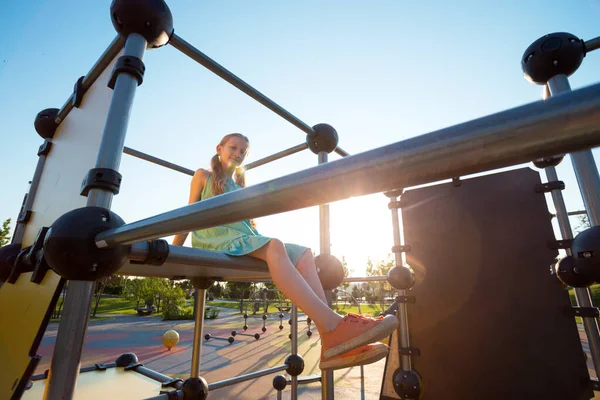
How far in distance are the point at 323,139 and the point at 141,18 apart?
3.69 feet

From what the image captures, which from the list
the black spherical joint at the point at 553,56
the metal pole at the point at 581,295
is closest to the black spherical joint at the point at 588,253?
the metal pole at the point at 581,295

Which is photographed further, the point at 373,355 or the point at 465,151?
the point at 373,355

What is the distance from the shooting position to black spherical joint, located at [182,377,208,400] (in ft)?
5.34

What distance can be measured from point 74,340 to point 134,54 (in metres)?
0.74

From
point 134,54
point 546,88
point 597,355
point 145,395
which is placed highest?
point 546,88

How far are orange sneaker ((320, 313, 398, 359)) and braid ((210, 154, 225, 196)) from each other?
3.18 feet

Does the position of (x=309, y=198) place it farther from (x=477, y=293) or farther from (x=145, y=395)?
(x=477, y=293)

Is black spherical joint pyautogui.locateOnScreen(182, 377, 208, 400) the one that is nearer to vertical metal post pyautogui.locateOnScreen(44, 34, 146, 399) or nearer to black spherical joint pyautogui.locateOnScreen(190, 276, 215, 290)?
black spherical joint pyautogui.locateOnScreen(190, 276, 215, 290)

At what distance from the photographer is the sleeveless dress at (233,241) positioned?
119 centimetres

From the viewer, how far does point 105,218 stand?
23.8 inches

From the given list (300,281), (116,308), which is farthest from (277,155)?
(116,308)

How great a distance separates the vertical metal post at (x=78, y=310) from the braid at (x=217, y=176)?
2.78 feet

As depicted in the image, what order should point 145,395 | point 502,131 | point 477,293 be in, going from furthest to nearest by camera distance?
1. point 477,293
2. point 145,395
3. point 502,131

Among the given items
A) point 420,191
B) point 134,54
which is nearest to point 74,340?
point 134,54
